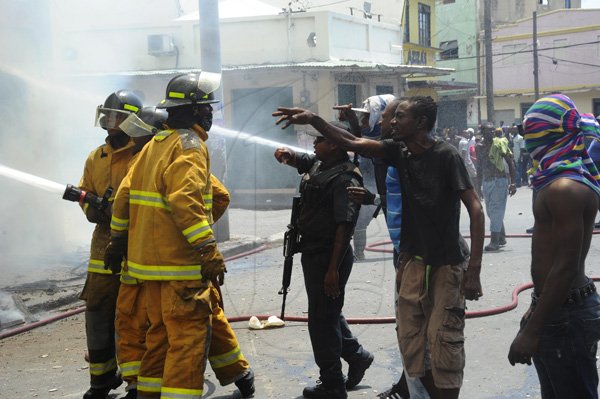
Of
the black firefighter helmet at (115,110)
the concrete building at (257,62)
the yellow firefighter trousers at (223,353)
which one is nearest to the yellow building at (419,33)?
the concrete building at (257,62)

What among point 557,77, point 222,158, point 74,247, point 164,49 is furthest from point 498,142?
point 557,77

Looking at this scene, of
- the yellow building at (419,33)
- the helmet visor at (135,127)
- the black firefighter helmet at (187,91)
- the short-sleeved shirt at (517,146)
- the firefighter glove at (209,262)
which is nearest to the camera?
the firefighter glove at (209,262)

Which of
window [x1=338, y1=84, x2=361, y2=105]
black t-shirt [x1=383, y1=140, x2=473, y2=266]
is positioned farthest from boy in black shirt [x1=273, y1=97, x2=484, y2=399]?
window [x1=338, y1=84, x2=361, y2=105]

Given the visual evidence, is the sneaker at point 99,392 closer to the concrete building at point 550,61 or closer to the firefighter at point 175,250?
the firefighter at point 175,250

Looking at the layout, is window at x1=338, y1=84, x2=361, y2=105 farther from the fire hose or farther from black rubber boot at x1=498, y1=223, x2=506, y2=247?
the fire hose

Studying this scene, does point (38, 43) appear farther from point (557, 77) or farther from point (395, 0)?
point (557, 77)

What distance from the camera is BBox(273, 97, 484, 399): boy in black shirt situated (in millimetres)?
3719

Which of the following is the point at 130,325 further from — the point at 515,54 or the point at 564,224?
the point at 515,54

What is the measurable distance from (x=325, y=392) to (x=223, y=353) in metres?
0.64

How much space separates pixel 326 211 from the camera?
4.54 meters

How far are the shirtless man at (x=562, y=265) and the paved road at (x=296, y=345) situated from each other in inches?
65.1

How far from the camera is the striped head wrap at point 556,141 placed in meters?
3.11

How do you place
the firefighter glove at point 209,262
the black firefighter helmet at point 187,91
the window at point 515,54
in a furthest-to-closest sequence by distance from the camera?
the window at point 515,54
the black firefighter helmet at point 187,91
the firefighter glove at point 209,262

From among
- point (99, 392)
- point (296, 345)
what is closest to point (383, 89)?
point (296, 345)
